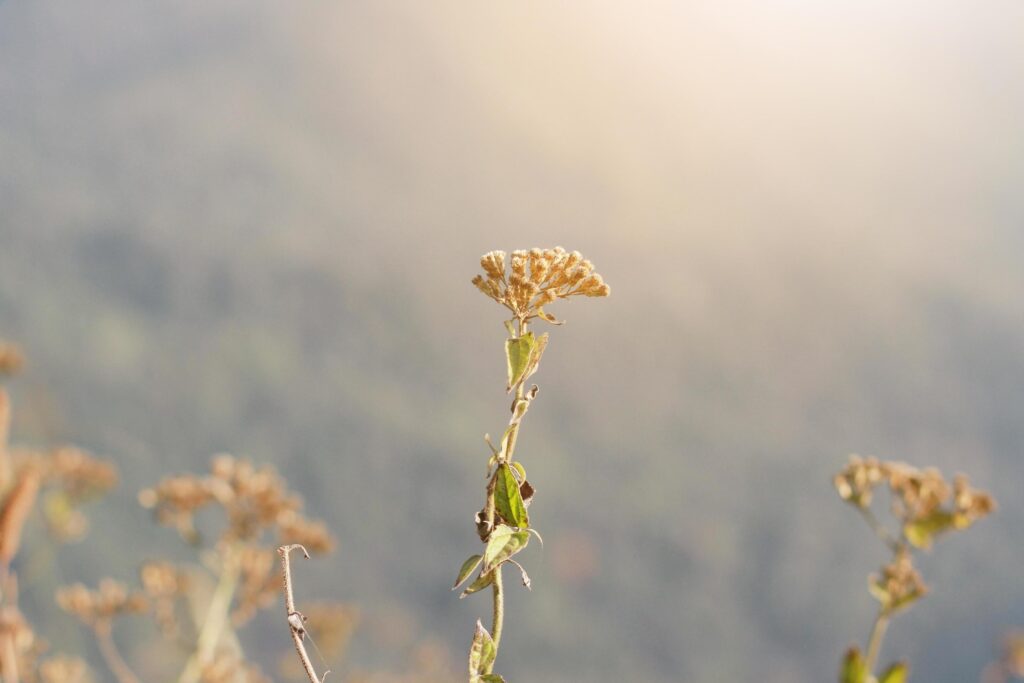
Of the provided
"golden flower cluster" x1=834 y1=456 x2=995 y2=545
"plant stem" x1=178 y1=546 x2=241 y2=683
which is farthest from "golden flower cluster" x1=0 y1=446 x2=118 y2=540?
"golden flower cluster" x1=834 y1=456 x2=995 y2=545

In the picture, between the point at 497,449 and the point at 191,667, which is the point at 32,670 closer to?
the point at 191,667

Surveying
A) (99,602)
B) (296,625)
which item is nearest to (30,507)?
(296,625)

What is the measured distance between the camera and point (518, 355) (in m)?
0.65

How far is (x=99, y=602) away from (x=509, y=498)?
2.14m

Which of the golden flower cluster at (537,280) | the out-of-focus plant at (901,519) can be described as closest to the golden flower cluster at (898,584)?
the out-of-focus plant at (901,519)

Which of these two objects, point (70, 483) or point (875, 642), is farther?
point (70, 483)

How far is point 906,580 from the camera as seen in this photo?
46.3 inches

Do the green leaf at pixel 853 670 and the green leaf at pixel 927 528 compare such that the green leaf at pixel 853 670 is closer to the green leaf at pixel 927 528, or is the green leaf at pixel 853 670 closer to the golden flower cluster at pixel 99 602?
the green leaf at pixel 927 528

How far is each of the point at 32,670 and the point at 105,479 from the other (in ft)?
4.32

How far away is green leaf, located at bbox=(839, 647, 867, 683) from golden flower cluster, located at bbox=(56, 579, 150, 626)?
1.81 metres

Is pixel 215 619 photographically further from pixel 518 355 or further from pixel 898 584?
pixel 518 355

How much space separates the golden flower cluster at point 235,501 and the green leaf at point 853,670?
141 centimetres

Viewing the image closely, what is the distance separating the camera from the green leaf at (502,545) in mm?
585

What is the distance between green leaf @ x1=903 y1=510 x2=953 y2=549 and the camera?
1.26 metres
